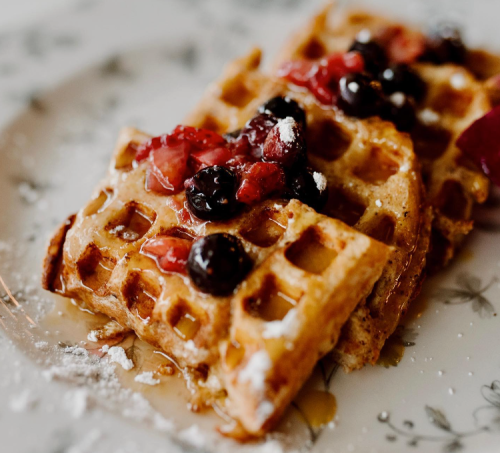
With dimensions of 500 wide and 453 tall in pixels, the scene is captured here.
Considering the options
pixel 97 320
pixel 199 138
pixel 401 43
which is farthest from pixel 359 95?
pixel 97 320

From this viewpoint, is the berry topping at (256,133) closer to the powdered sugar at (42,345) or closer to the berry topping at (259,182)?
the berry topping at (259,182)

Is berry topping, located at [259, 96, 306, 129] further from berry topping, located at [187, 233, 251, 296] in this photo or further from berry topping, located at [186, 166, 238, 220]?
berry topping, located at [187, 233, 251, 296]

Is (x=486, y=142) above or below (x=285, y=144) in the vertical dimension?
below

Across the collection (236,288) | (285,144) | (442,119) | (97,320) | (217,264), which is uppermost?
(285,144)

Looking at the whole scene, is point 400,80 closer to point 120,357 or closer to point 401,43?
point 401,43

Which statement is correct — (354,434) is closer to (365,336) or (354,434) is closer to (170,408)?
A: (365,336)
